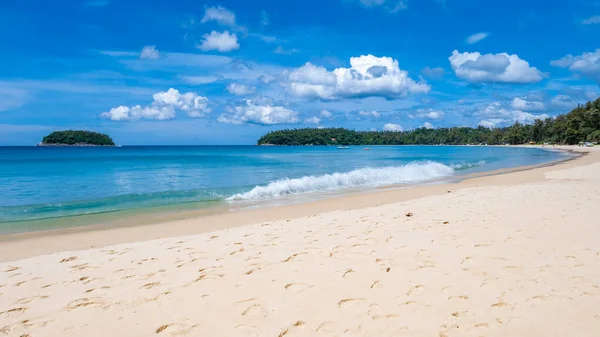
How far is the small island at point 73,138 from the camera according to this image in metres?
180

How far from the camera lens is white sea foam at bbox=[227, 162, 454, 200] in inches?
659

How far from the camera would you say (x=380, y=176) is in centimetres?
2327

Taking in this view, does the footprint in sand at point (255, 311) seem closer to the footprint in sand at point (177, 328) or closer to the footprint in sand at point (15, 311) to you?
the footprint in sand at point (177, 328)

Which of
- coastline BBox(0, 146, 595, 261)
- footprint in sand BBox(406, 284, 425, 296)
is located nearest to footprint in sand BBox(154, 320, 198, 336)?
footprint in sand BBox(406, 284, 425, 296)

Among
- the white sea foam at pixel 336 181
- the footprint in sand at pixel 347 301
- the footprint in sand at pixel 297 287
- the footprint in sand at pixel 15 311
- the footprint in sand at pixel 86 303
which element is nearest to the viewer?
the footprint in sand at pixel 347 301

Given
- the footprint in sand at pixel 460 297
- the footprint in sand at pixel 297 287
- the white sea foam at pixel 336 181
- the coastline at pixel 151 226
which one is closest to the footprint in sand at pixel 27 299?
the footprint in sand at pixel 297 287

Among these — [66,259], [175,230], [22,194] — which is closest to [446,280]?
[66,259]

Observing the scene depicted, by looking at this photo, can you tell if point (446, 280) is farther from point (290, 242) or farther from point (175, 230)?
point (175, 230)

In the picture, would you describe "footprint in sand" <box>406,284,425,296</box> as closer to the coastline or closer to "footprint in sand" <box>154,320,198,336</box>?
"footprint in sand" <box>154,320,198,336</box>

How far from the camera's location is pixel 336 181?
2094cm

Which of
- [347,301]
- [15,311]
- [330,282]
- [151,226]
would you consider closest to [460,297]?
[347,301]

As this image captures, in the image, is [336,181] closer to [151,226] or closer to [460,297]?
[151,226]

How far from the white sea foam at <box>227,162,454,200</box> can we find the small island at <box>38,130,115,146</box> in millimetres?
194653

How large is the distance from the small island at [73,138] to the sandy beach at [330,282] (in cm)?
20349
